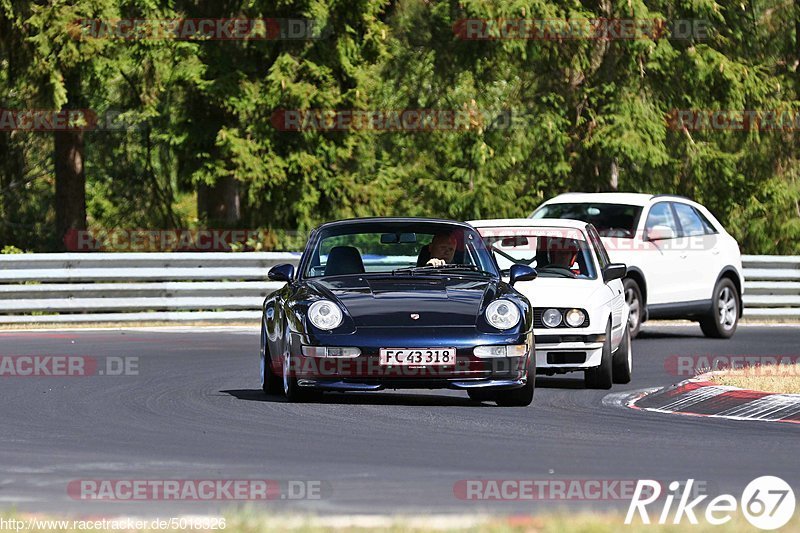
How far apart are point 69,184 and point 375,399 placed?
1936cm

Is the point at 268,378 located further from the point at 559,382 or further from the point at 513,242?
the point at 513,242

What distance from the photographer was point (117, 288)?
77.5 ft

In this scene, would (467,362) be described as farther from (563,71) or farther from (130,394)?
(563,71)

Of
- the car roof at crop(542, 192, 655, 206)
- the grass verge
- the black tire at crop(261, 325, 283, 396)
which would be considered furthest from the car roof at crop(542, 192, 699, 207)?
the black tire at crop(261, 325, 283, 396)

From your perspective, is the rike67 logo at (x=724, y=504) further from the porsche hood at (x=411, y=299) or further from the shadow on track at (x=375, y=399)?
the shadow on track at (x=375, y=399)

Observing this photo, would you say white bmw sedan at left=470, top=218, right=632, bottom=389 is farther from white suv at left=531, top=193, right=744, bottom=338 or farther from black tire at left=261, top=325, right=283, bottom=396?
white suv at left=531, top=193, right=744, bottom=338

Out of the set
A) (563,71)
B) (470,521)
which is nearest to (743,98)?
(563,71)

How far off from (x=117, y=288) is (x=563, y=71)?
13.9 m

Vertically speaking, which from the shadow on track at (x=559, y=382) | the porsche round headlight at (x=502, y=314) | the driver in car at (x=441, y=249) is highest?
the driver in car at (x=441, y=249)

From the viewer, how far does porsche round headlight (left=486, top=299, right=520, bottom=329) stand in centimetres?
1221

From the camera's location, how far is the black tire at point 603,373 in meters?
14.4

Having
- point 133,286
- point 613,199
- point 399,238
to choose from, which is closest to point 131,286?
point 133,286

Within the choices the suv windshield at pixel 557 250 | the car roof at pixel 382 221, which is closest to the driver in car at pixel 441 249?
the car roof at pixel 382 221

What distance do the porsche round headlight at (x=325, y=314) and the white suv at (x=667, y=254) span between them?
783cm
